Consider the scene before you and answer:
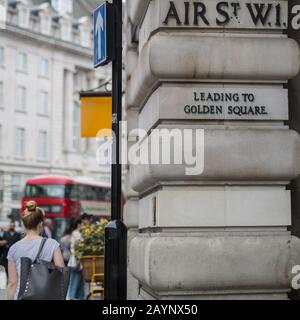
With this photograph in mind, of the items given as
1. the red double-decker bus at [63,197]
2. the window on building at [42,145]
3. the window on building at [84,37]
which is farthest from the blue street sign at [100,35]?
the window on building at [84,37]

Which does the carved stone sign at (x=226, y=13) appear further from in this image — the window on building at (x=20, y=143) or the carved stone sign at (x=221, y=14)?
the window on building at (x=20, y=143)

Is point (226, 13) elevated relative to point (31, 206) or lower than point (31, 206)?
elevated

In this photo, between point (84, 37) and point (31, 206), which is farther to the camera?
point (84, 37)

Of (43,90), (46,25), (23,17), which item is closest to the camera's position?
(23,17)

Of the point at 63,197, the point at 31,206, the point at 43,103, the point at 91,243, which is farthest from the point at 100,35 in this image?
the point at 43,103

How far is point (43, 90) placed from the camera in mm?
73062

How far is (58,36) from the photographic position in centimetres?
7588

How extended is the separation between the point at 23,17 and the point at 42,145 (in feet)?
41.1

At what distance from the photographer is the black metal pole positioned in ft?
19.9

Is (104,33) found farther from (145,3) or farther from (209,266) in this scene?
(209,266)

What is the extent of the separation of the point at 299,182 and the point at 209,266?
3.74 ft

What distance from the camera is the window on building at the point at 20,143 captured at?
6850 centimetres

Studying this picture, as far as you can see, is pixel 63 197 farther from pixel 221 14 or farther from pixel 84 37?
pixel 84 37

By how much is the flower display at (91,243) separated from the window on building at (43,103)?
59881 millimetres
